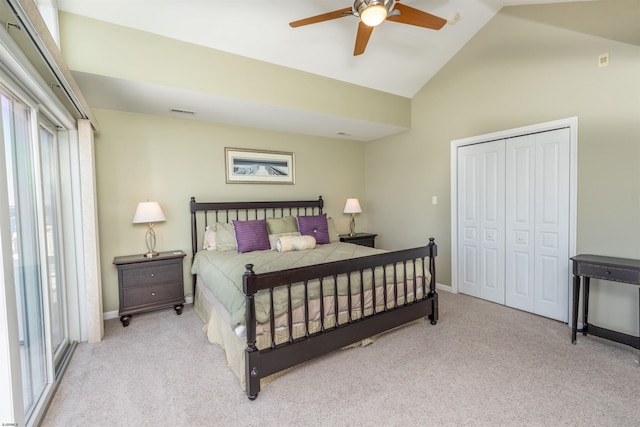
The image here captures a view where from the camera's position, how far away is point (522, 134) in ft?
10.9

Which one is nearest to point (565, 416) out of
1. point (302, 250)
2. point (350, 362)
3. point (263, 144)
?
point (350, 362)

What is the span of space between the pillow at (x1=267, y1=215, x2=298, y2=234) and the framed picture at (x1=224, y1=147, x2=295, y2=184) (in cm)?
71

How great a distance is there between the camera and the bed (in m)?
2.06

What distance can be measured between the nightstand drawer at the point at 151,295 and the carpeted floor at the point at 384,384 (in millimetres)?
367

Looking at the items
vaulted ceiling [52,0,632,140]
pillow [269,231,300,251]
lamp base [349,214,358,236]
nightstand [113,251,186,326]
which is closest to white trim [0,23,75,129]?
vaulted ceiling [52,0,632,140]

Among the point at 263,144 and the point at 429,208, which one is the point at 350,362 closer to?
the point at 429,208

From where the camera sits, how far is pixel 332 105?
3738 mm

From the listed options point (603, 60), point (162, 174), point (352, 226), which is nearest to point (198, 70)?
point (162, 174)

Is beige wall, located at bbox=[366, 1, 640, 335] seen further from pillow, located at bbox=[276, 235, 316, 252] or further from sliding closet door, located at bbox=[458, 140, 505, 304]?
pillow, located at bbox=[276, 235, 316, 252]

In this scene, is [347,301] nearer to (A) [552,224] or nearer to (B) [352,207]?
(A) [552,224]

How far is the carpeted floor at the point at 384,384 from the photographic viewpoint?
1.79 m

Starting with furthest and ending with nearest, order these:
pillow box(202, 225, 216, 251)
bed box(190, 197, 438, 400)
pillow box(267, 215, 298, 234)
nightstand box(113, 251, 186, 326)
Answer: pillow box(267, 215, 298, 234)
pillow box(202, 225, 216, 251)
nightstand box(113, 251, 186, 326)
bed box(190, 197, 438, 400)

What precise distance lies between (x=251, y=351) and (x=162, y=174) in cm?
274

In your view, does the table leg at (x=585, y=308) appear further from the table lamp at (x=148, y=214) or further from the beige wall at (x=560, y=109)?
the table lamp at (x=148, y=214)
